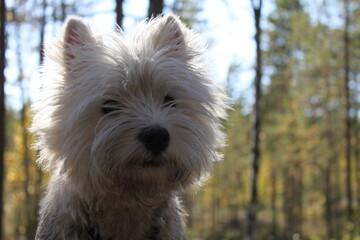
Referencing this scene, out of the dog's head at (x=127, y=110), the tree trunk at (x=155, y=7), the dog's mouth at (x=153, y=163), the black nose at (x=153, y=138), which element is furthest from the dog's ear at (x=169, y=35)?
the tree trunk at (x=155, y=7)

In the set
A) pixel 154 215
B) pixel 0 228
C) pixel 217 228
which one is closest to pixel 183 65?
pixel 154 215

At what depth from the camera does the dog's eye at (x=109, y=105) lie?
11.3 feet

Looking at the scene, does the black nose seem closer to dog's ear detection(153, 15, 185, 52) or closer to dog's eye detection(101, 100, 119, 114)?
dog's eye detection(101, 100, 119, 114)

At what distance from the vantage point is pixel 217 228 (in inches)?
1674

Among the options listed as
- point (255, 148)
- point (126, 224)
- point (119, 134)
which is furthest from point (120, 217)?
point (255, 148)

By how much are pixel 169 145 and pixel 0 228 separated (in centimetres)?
590

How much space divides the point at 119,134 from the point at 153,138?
0.26 m

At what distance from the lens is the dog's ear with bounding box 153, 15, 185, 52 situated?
157 inches

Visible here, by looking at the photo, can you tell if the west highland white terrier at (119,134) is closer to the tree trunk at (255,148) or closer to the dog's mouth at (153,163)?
the dog's mouth at (153,163)

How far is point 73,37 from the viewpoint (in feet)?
12.8

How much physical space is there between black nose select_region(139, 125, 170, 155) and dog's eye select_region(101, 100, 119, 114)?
0.40 m

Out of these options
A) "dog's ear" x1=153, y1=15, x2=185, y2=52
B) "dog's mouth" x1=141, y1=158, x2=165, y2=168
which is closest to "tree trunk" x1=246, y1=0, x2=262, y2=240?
"dog's ear" x1=153, y1=15, x2=185, y2=52

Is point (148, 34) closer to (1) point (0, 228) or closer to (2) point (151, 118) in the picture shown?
(2) point (151, 118)

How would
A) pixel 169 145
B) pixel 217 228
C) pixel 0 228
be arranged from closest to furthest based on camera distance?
1. pixel 169 145
2. pixel 0 228
3. pixel 217 228
